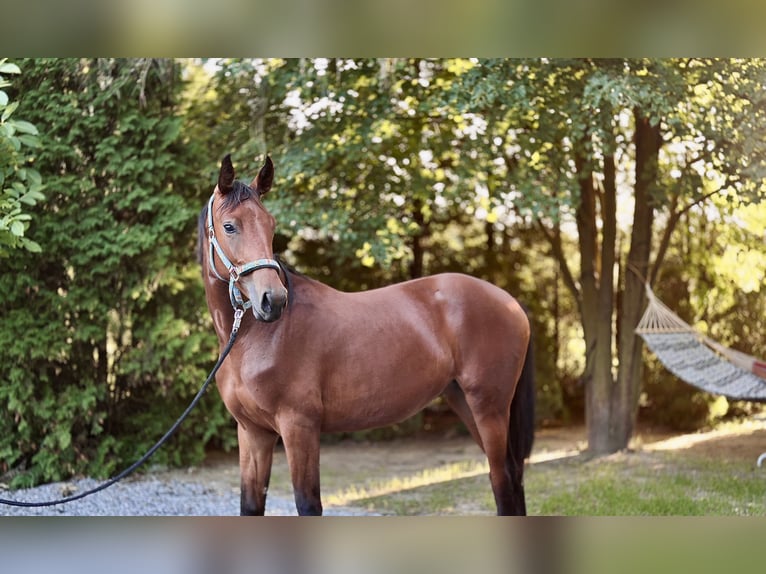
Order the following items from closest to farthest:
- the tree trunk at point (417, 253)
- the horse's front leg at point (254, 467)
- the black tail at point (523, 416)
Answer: the horse's front leg at point (254, 467)
the black tail at point (523, 416)
the tree trunk at point (417, 253)

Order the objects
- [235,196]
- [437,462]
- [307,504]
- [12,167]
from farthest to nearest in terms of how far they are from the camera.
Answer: [437,462] → [12,167] → [307,504] → [235,196]

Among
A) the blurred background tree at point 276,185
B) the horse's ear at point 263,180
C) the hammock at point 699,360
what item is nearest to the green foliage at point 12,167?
the horse's ear at point 263,180

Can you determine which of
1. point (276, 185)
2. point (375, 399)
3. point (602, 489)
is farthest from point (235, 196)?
point (602, 489)

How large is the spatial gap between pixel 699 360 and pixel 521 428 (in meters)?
2.35

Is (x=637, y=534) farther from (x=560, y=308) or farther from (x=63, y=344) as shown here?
Answer: (x=560, y=308)

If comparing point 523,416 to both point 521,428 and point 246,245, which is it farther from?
point 246,245

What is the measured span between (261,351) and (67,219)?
9.42 feet

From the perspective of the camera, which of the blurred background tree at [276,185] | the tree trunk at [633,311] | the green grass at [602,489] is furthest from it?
the tree trunk at [633,311]

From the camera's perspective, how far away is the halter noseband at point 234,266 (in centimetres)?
279

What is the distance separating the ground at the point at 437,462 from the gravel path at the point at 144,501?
21cm

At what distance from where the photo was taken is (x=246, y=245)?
2.84m

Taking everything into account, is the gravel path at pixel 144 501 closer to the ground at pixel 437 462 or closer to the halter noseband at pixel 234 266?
the ground at pixel 437 462

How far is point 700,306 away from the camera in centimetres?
721
